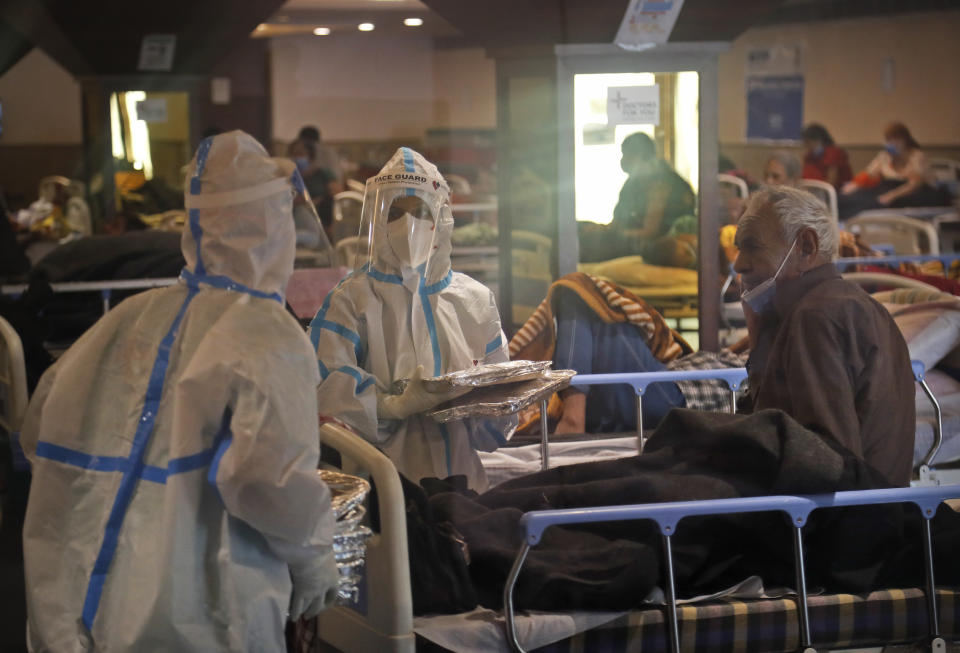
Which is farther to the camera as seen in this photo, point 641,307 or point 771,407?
point 641,307

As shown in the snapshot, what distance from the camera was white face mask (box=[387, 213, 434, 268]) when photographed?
275 centimetres

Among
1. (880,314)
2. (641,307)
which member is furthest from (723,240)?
(880,314)

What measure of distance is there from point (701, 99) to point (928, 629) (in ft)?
9.02

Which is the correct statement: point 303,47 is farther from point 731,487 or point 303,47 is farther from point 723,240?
point 731,487

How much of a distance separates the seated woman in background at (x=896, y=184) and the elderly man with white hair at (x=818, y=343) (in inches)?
277

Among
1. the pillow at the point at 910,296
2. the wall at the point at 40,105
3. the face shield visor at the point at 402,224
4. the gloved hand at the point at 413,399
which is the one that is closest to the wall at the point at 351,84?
the wall at the point at 40,105

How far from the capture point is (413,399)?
2604 mm

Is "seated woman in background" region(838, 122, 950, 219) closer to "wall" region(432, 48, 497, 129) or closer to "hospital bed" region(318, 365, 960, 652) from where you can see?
"wall" region(432, 48, 497, 129)

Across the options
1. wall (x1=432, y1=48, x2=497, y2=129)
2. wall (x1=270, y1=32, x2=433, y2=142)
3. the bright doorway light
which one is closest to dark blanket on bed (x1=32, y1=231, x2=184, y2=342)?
the bright doorway light

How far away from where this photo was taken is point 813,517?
2375 mm

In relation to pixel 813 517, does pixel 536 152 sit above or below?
above

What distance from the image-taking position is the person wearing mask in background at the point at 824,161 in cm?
992

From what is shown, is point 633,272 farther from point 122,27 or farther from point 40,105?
point 40,105

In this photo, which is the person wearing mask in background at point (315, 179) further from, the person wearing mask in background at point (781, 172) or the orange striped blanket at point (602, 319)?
the orange striped blanket at point (602, 319)
